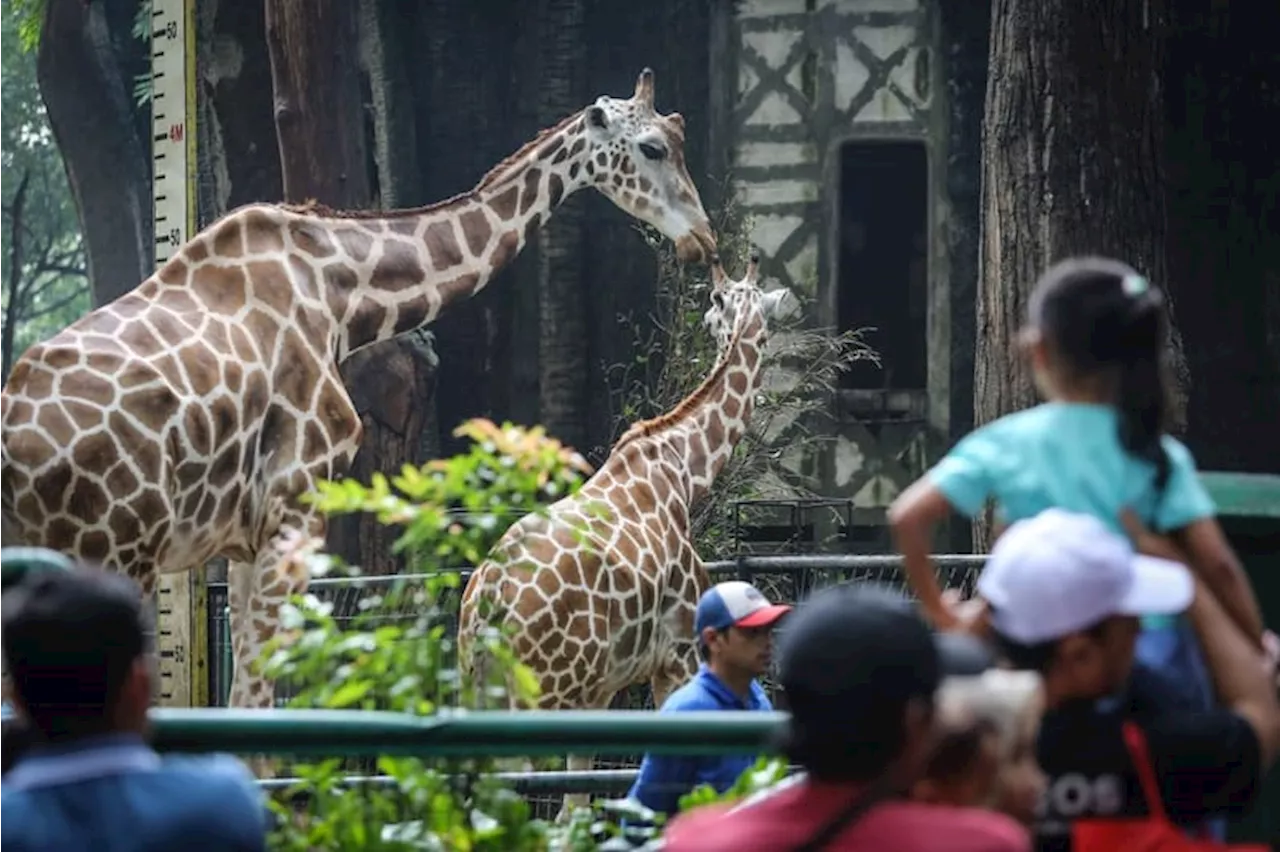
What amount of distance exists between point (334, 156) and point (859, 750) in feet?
40.0

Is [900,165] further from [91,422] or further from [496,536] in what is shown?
[496,536]

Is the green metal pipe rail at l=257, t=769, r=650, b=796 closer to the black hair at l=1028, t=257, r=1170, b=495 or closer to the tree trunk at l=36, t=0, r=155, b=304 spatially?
the black hair at l=1028, t=257, r=1170, b=495

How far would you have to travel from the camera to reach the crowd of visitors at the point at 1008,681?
3377 mm

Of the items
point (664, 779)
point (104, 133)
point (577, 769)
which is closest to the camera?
point (664, 779)

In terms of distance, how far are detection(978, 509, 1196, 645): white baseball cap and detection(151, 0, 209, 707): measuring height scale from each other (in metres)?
7.41

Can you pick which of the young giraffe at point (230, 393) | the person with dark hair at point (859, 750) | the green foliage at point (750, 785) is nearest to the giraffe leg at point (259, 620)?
the young giraffe at point (230, 393)

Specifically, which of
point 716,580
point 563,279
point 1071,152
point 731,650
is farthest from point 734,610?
point 563,279

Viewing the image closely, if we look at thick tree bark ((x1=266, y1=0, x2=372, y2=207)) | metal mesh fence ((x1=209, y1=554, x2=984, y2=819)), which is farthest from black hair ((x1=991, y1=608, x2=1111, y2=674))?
thick tree bark ((x1=266, y1=0, x2=372, y2=207))

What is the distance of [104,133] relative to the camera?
24.3 metres

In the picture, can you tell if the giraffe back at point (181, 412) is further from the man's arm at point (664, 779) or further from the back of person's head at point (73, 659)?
the back of person's head at point (73, 659)

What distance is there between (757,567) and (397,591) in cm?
559

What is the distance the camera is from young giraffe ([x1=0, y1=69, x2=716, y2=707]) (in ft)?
28.1

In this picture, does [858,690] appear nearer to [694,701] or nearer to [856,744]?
[856,744]

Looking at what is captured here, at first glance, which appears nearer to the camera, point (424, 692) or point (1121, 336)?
point (1121, 336)
